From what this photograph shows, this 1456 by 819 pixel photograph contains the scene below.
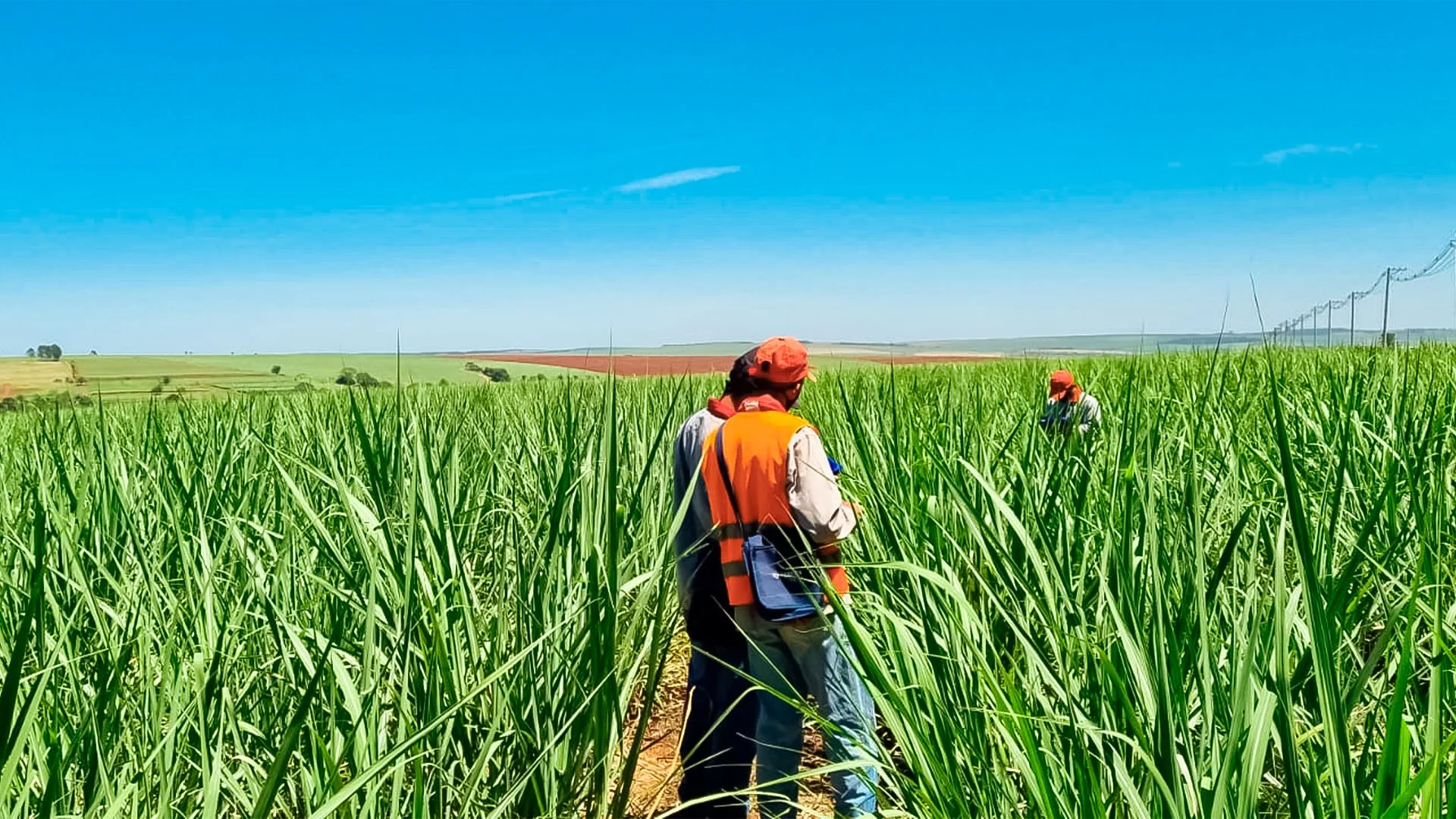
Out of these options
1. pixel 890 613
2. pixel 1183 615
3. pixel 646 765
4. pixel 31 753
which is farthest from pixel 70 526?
pixel 1183 615

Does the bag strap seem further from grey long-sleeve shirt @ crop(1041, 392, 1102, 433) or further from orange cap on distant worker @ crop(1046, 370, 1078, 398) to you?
orange cap on distant worker @ crop(1046, 370, 1078, 398)

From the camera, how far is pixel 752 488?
222 cm

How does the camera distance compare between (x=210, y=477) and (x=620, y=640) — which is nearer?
(x=620, y=640)

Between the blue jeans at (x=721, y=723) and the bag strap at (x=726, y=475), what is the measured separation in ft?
1.36

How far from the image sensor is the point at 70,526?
2086 millimetres

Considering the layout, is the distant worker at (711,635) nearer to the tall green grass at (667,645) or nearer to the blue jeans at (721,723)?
the blue jeans at (721,723)

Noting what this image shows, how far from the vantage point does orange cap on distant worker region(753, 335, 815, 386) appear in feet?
7.63

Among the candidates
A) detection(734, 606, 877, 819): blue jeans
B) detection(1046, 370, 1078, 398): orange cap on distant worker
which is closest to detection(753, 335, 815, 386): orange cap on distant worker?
detection(734, 606, 877, 819): blue jeans

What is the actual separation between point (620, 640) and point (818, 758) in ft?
3.22

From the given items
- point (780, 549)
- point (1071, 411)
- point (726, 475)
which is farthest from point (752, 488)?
point (1071, 411)

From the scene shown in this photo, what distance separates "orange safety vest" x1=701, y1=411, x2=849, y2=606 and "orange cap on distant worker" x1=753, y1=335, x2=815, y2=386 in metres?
0.11

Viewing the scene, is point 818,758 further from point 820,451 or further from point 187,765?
point 187,765

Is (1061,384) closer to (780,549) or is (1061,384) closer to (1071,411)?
(1071,411)

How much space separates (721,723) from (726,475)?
72 cm
